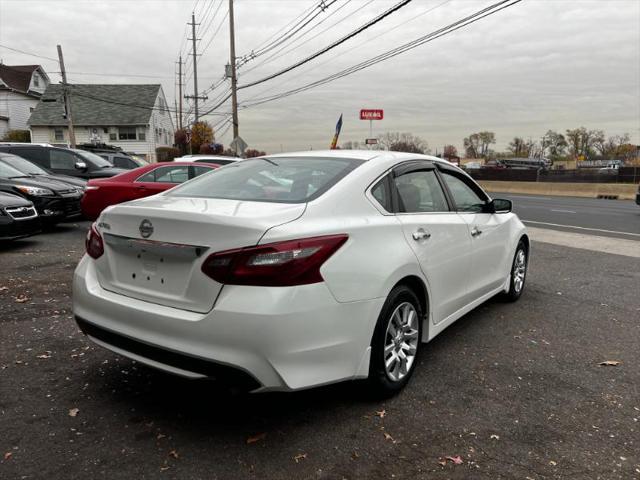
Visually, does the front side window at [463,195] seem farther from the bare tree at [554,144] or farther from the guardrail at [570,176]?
the bare tree at [554,144]

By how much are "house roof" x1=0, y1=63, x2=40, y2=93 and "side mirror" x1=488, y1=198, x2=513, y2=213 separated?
51.9 m

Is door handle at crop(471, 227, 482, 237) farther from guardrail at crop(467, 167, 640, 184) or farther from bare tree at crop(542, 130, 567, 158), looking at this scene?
bare tree at crop(542, 130, 567, 158)

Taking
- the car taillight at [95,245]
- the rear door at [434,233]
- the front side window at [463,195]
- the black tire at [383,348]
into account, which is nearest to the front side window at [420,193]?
the rear door at [434,233]

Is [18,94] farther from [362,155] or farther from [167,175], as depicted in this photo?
[362,155]

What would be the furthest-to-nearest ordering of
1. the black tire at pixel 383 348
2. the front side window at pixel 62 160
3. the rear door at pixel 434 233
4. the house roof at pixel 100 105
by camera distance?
the house roof at pixel 100 105, the front side window at pixel 62 160, the rear door at pixel 434 233, the black tire at pixel 383 348

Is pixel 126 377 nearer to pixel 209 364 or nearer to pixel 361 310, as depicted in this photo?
pixel 209 364

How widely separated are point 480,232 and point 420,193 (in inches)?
34.3

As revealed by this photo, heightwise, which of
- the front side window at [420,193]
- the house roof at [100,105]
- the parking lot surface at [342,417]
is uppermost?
the house roof at [100,105]

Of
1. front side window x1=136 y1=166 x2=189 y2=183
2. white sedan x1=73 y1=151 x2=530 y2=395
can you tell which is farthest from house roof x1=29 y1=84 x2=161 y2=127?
white sedan x1=73 y1=151 x2=530 y2=395

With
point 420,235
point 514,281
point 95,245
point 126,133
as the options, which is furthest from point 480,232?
point 126,133

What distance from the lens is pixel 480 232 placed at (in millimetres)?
4293

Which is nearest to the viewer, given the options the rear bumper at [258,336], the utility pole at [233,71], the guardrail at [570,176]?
the rear bumper at [258,336]

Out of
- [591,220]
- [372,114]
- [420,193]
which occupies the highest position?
[372,114]

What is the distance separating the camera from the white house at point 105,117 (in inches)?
1757
